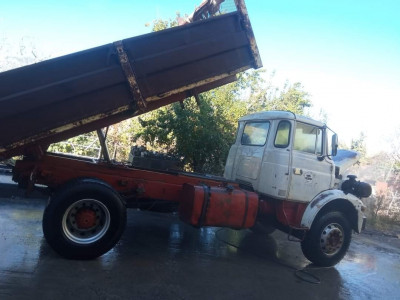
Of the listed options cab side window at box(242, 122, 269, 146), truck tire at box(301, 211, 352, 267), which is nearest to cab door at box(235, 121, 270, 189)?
cab side window at box(242, 122, 269, 146)

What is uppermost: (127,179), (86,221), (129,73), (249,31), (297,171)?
(249,31)

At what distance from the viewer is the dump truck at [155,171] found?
416 cm

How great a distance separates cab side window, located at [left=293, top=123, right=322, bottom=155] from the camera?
579 centimetres

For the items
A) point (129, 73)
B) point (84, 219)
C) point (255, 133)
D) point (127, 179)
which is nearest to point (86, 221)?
point (84, 219)

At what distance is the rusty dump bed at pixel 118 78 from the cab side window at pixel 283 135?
1.23 meters

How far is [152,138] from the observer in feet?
34.6

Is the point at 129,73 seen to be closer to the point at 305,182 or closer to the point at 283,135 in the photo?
the point at 283,135

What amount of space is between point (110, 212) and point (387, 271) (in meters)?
5.41

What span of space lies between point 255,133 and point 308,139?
→ 101cm

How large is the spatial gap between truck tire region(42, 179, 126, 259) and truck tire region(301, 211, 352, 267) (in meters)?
3.27

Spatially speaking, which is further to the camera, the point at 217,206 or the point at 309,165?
the point at 309,165

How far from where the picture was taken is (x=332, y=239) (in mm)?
5844

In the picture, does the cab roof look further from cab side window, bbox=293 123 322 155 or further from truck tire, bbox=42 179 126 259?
truck tire, bbox=42 179 126 259

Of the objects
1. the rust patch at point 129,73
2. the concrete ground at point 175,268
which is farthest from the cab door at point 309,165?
the rust patch at point 129,73
